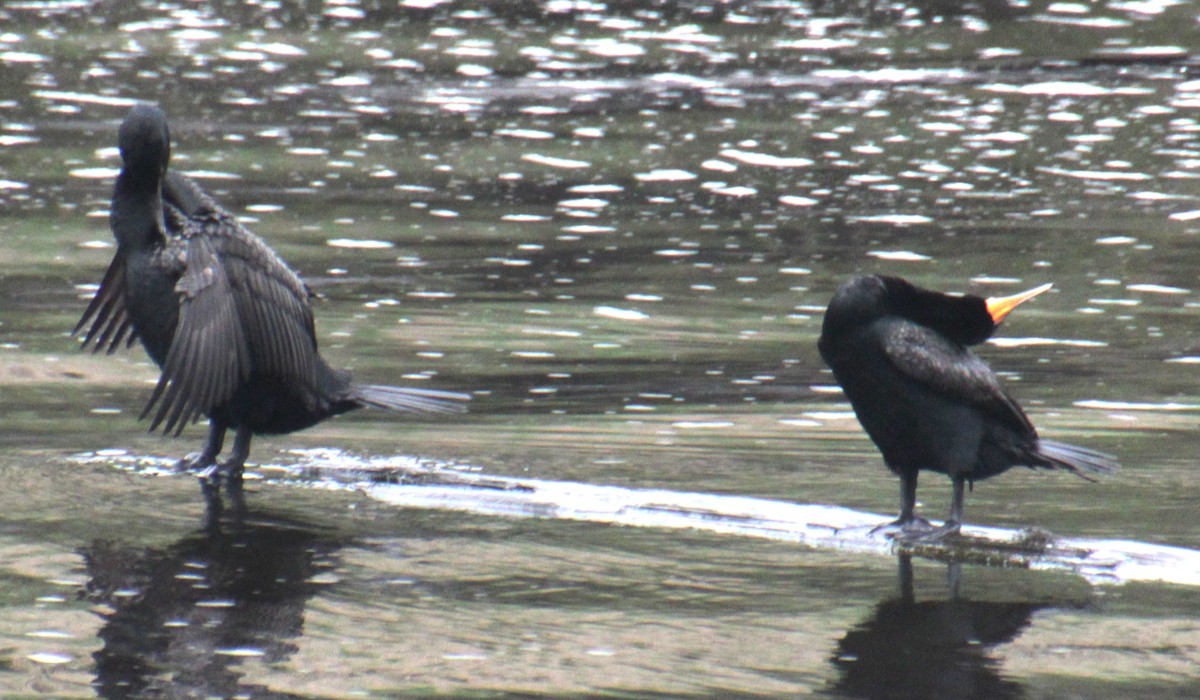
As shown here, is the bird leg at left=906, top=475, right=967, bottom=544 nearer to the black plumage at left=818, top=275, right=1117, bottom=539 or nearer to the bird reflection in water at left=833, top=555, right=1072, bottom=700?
the black plumage at left=818, top=275, right=1117, bottom=539

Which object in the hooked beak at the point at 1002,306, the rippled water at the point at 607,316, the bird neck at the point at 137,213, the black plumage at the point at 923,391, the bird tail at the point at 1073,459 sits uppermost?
the bird neck at the point at 137,213

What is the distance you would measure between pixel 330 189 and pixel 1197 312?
5.99 metres

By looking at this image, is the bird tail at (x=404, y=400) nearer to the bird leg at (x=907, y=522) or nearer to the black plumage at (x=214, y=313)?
the black plumage at (x=214, y=313)

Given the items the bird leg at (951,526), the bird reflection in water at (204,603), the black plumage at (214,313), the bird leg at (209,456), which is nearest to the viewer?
the bird reflection in water at (204,603)

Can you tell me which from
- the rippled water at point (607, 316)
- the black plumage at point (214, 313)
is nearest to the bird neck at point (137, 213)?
the black plumage at point (214, 313)

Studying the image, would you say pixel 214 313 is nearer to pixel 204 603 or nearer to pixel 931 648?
pixel 204 603

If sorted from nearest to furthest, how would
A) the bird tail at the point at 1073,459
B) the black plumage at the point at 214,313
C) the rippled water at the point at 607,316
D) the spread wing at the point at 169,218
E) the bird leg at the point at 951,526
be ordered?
the rippled water at the point at 607,316
the bird leg at the point at 951,526
the bird tail at the point at 1073,459
the black plumage at the point at 214,313
the spread wing at the point at 169,218

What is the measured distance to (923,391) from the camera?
586cm

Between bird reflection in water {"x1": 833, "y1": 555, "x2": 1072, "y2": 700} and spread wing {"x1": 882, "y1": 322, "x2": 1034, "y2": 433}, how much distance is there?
0.58 metres

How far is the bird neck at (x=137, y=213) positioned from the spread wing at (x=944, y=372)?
2431mm

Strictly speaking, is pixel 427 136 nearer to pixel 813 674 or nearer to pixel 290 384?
pixel 290 384

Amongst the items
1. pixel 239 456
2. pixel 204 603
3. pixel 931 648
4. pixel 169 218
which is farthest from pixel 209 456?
pixel 931 648

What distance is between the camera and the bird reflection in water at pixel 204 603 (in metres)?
4.61

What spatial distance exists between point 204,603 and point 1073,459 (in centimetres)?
268
